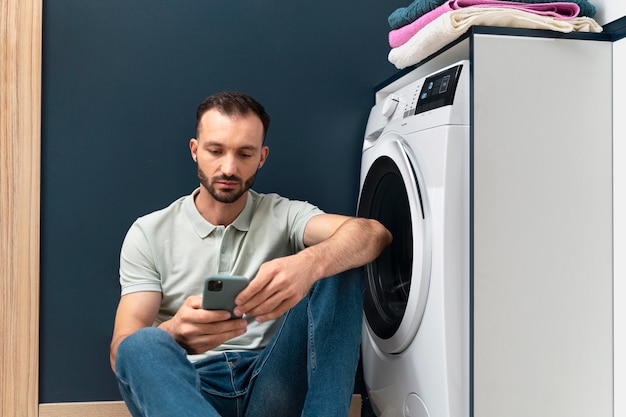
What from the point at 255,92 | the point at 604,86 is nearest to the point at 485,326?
the point at 604,86

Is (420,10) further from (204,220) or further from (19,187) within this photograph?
(19,187)

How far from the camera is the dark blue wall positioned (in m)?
2.02

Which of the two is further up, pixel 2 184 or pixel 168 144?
pixel 168 144

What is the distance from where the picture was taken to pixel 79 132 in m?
2.03

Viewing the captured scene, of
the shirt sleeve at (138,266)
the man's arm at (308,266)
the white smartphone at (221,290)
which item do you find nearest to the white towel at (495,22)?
the man's arm at (308,266)

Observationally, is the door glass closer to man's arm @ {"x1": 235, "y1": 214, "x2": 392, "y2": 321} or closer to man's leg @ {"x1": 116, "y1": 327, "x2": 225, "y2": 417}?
man's arm @ {"x1": 235, "y1": 214, "x2": 392, "y2": 321}

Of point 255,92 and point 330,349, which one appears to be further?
point 255,92

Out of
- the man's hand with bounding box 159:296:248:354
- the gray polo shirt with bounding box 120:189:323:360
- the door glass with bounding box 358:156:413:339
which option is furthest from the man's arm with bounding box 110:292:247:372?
the door glass with bounding box 358:156:413:339

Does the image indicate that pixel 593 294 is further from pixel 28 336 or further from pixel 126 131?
pixel 28 336

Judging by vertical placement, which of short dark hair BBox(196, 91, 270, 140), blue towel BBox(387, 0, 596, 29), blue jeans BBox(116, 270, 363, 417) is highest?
blue towel BBox(387, 0, 596, 29)

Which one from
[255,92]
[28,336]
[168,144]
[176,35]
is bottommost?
[28,336]

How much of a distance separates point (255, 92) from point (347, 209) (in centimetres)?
Answer: 46

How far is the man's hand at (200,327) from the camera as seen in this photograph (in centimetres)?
136

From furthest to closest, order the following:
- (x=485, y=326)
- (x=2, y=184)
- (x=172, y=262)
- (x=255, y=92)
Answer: (x=255, y=92), (x=2, y=184), (x=172, y=262), (x=485, y=326)
